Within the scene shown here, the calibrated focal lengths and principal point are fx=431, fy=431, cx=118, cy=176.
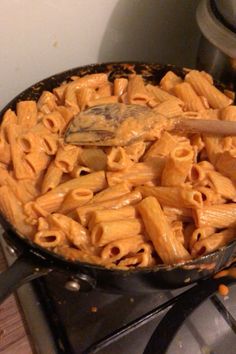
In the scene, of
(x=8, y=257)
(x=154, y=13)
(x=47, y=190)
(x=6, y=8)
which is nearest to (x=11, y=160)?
(x=47, y=190)

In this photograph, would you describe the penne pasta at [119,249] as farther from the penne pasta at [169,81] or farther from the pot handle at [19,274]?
the penne pasta at [169,81]

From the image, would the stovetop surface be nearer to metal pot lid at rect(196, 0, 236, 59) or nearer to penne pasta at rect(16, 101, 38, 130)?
penne pasta at rect(16, 101, 38, 130)

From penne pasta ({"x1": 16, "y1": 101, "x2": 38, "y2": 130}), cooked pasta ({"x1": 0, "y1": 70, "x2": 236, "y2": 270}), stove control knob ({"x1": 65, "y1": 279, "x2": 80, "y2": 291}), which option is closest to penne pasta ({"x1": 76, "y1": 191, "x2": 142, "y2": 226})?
cooked pasta ({"x1": 0, "y1": 70, "x2": 236, "y2": 270})

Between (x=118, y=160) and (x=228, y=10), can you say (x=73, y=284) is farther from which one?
(x=228, y=10)

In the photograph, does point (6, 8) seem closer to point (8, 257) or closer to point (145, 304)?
point (8, 257)

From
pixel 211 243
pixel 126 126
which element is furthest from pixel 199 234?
pixel 126 126
